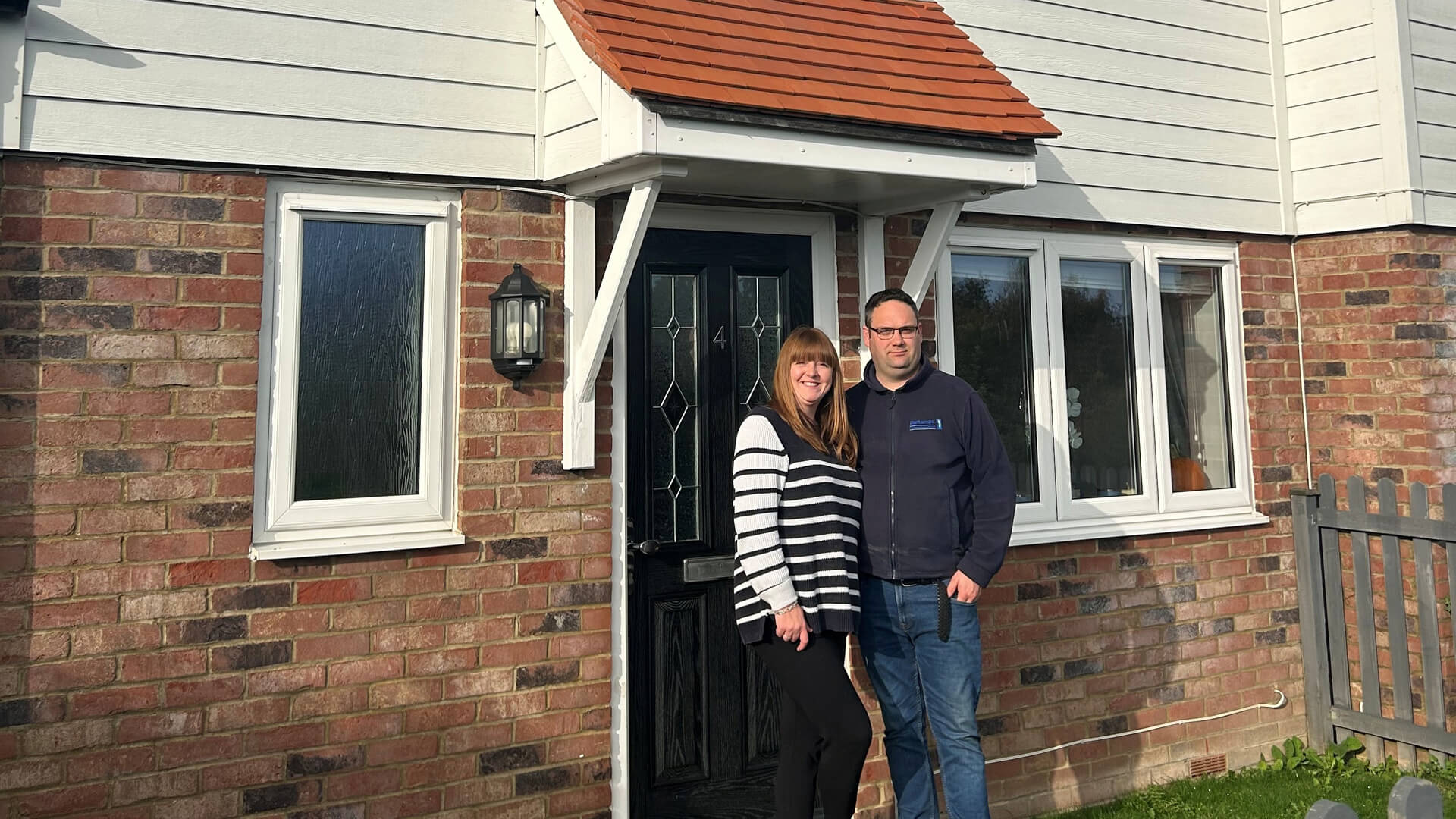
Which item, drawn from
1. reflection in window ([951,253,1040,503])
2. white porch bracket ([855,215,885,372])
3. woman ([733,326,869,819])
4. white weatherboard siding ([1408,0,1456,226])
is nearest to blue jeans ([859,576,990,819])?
woman ([733,326,869,819])

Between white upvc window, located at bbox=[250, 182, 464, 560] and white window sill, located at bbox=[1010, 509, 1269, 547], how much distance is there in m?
2.49

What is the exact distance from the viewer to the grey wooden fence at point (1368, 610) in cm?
485

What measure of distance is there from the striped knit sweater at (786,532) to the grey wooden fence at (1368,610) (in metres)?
3.17

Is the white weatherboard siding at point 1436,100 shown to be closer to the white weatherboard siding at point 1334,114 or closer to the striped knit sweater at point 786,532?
the white weatherboard siding at point 1334,114

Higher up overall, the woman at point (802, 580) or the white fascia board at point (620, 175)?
the white fascia board at point (620, 175)

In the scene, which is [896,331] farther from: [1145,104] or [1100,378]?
[1145,104]

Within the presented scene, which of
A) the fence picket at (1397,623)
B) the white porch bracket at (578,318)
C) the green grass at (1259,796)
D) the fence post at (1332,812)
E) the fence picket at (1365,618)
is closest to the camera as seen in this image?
the fence post at (1332,812)

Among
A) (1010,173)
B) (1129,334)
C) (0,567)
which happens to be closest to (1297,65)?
(1129,334)

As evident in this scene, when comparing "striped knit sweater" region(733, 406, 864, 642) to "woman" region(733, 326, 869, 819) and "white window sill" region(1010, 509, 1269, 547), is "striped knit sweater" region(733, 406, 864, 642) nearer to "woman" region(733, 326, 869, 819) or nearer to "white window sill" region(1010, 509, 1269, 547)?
"woman" region(733, 326, 869, 819)

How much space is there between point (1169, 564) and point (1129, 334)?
1.12 m

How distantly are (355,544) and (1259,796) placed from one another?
3.99m

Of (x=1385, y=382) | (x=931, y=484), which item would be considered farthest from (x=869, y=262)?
(x=1385, y=382)

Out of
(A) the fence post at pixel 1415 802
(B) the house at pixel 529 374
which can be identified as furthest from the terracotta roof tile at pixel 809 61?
(A) the fence post at pixel 1415 802

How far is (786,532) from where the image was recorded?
3.22 metres
